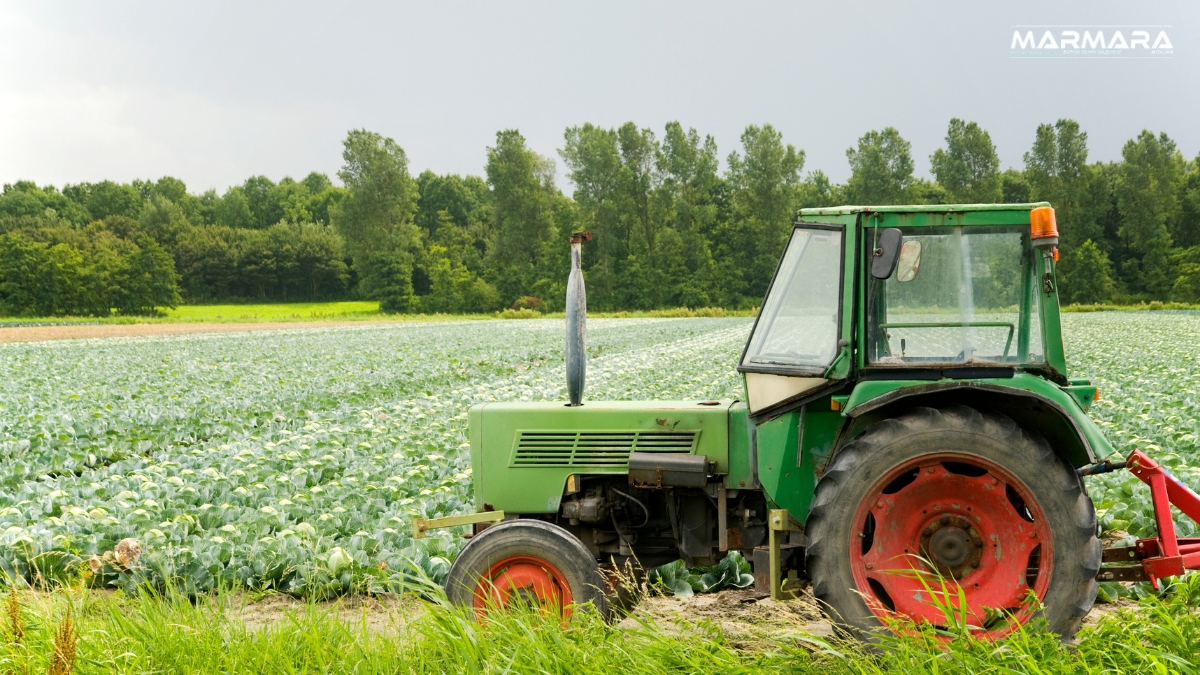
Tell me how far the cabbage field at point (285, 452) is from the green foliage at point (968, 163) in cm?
4961

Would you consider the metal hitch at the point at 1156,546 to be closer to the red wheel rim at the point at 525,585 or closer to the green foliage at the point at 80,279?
the red wheel rim at the point at 525,585

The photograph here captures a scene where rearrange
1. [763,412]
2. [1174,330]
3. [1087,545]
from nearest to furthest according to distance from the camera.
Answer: [1087,545] < [763,412] < [1174,330]

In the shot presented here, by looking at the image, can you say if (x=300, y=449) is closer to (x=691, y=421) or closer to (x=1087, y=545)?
(x=691, y=421)

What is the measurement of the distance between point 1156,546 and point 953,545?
97cm

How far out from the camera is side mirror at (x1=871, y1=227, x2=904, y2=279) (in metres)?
3.51

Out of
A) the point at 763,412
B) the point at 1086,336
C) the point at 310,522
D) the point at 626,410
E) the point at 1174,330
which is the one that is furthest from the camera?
the point at 1174,330

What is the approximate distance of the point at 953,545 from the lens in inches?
146

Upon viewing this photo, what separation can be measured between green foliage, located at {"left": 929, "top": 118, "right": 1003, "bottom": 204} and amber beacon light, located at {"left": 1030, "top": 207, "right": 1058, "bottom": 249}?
7013 centimetres

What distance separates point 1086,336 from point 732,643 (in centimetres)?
2639

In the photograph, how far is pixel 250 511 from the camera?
653 centimetres

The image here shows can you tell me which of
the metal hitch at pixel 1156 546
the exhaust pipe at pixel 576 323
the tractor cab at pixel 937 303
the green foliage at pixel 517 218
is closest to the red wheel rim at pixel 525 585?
the exhaust pipe at pixel 576 323

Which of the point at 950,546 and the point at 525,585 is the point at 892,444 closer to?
the point at 950,546

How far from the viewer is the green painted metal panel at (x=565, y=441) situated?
436 centimetres

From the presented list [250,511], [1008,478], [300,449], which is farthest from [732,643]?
[300,449]
